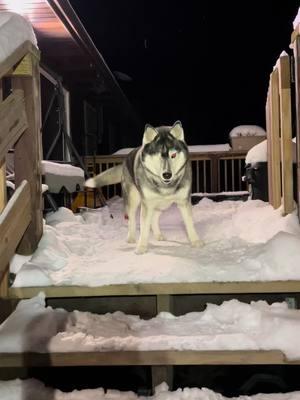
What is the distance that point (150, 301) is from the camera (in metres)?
3.45

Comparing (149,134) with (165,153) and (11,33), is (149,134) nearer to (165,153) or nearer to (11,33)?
(165,153)

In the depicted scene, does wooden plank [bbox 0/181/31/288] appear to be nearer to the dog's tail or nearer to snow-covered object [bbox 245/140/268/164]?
the dog's tail

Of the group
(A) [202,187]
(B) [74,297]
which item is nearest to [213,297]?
(B) [74,297]

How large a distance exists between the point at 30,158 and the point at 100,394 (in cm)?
189

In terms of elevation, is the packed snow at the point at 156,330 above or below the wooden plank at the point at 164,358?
above

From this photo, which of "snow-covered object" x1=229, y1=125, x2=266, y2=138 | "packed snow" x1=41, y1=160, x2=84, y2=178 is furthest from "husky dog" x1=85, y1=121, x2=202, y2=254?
"snow-covered object" x1=229, y1=125, x2=266, y2=138

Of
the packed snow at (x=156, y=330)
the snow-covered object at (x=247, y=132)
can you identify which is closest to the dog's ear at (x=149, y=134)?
the packed snow at (x=156, y=330)

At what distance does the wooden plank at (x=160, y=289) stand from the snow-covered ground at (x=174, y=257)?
4 cm

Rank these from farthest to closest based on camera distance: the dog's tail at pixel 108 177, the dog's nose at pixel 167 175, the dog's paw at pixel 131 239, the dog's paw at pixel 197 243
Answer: the dog's tail at pixel 108 177
the dog's paw at pixel 131 239
the dog's paw at pixel 197 243
the dog's nose at pixel 167 175

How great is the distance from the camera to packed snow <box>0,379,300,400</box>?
2725mm

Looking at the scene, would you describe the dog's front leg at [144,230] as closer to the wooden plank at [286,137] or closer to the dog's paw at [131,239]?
the dog's paw at [131,239]

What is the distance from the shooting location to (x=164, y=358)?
2.81 metres

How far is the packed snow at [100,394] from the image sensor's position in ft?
8.94

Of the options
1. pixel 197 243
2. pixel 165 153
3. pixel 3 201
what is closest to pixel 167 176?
pixel 165 153
